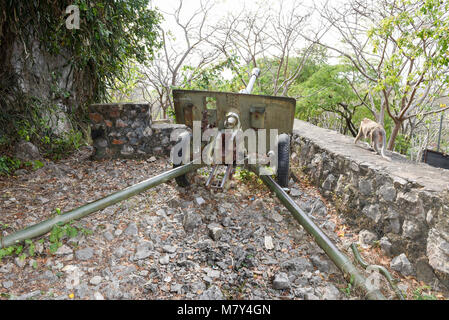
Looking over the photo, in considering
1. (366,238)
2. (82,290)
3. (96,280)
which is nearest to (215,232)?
(96,280)

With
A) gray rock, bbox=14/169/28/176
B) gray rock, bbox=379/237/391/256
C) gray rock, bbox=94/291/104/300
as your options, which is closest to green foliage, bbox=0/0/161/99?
gray rock, bbox=14/169/28/176

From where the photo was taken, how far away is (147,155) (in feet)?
16.0

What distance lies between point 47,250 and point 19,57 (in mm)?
3109

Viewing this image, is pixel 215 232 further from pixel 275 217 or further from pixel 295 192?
pixel 295 192

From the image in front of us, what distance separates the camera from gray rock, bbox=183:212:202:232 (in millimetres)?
2924

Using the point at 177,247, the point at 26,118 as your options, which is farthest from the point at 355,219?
→ the point at 26,118

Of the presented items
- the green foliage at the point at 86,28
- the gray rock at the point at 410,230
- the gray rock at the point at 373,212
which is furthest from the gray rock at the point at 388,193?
the green foliage at the point at 86,28

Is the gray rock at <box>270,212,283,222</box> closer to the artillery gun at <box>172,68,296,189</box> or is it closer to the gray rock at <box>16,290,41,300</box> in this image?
the artillery gun at <box>172,68,296,189</box>

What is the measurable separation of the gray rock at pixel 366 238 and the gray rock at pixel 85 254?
7.85ft

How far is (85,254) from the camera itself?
239cm

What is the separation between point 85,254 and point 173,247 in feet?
2.37
